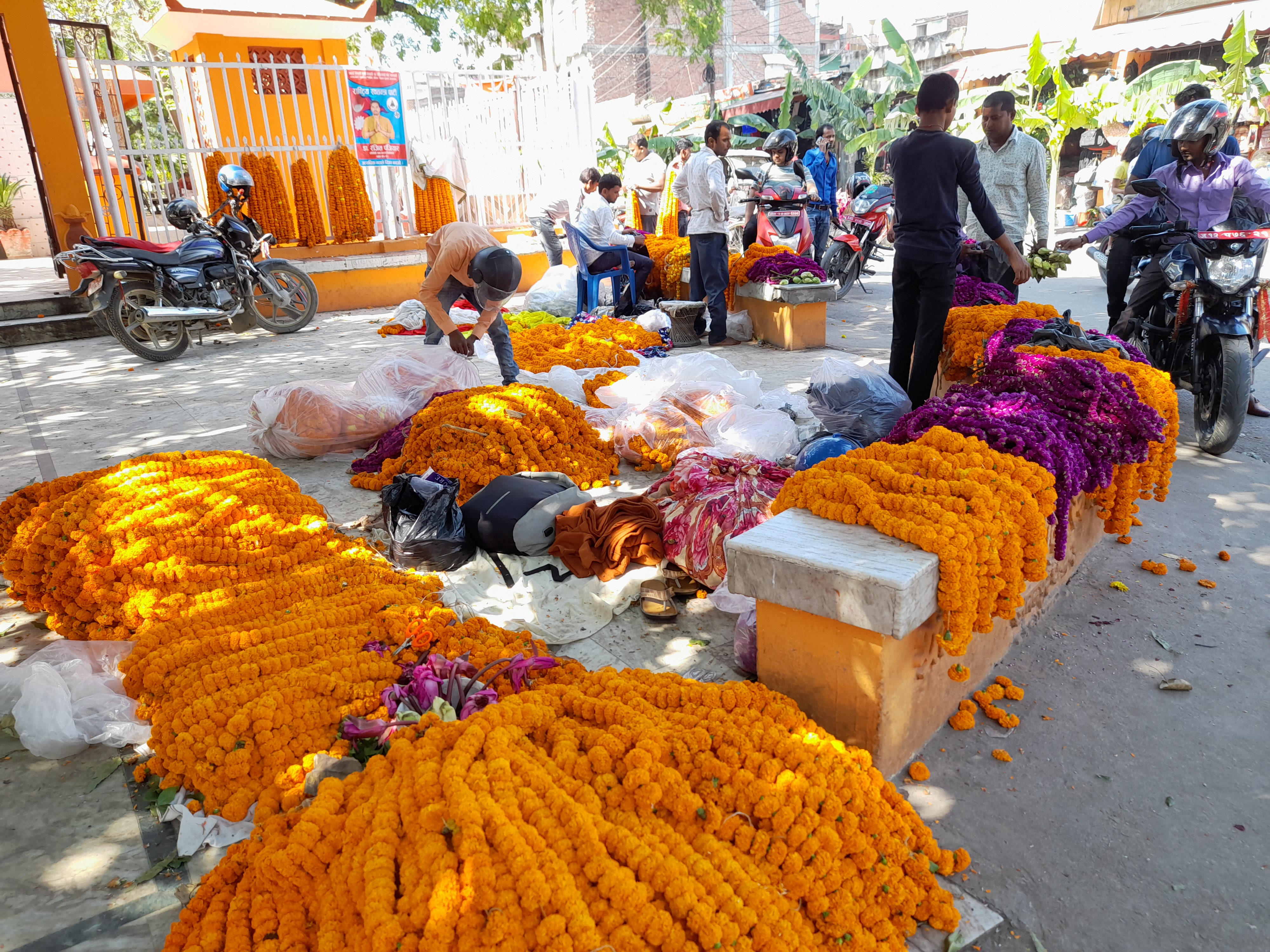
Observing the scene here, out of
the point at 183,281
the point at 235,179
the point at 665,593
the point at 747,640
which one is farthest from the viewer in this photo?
the point at 235,179

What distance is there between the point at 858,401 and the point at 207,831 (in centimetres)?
376

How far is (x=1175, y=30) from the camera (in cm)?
1797

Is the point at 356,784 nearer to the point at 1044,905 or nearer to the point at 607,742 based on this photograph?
the point at 607,742

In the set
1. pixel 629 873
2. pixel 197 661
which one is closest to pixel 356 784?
pixel 629 873

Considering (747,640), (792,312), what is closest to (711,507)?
(747,640)

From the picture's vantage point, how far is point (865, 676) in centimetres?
218

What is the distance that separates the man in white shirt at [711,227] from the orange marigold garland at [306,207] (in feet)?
17.3

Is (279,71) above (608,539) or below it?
above

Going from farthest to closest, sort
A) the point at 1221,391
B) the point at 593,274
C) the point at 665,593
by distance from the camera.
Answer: the point at 593,274, the point at 1221,391, the point at 665,593

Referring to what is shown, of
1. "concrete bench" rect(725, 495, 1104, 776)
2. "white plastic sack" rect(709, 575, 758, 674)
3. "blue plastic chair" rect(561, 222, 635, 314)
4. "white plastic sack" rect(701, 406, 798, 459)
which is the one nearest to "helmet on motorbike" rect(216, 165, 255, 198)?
"blue plastic chair" rect(561, 222, 635, 314)

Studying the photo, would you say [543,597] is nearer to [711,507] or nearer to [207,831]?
[711,507]

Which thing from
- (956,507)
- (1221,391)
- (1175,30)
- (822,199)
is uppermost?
A: (1175,30)

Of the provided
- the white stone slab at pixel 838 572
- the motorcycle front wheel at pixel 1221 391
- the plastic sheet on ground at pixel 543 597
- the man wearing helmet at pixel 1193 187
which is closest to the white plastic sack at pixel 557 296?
the man wearing helmet at pixel 1193 187

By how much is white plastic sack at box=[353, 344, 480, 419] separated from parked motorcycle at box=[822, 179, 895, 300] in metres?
6.55
